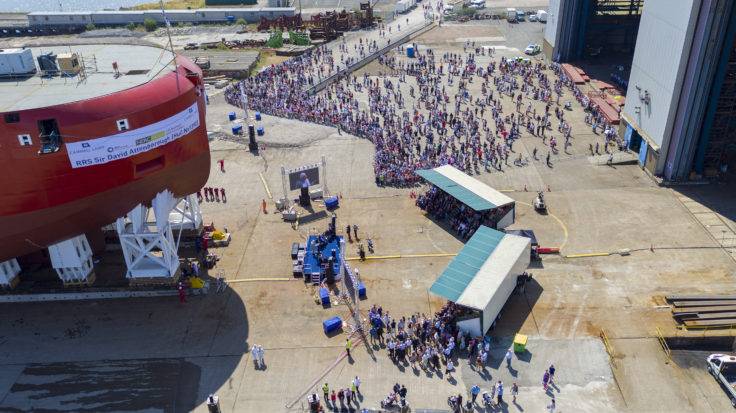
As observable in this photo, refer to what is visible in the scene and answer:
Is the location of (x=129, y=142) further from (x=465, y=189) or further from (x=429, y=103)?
(x=429, y=103)

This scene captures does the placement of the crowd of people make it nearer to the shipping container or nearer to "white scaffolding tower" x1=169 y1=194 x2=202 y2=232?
"white scaffolding tower" x1=169 y1=194 x2=202 y2=232

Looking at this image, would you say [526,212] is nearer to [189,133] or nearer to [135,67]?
[189,133]

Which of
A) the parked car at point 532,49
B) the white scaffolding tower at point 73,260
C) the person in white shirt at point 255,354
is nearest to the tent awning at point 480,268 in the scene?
the person in white shirt at point 255,354

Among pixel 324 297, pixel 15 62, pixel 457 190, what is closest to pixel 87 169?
pixel 15 62

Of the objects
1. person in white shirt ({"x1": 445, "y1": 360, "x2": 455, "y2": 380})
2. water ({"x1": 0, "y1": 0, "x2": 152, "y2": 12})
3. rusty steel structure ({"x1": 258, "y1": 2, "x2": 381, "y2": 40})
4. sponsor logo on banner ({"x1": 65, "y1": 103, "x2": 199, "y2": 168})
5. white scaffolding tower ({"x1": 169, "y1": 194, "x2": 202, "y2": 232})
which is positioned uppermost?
sponsor logo on banner ({"x1": 65, "y1": 103, "x2": 199, "y2": 168})

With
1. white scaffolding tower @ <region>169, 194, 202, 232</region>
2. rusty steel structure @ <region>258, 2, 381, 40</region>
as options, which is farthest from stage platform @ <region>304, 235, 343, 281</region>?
rusty steel structure @ <region>258, 2, 381, 40</region>

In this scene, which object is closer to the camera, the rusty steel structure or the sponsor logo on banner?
the sponsor logo on banner
